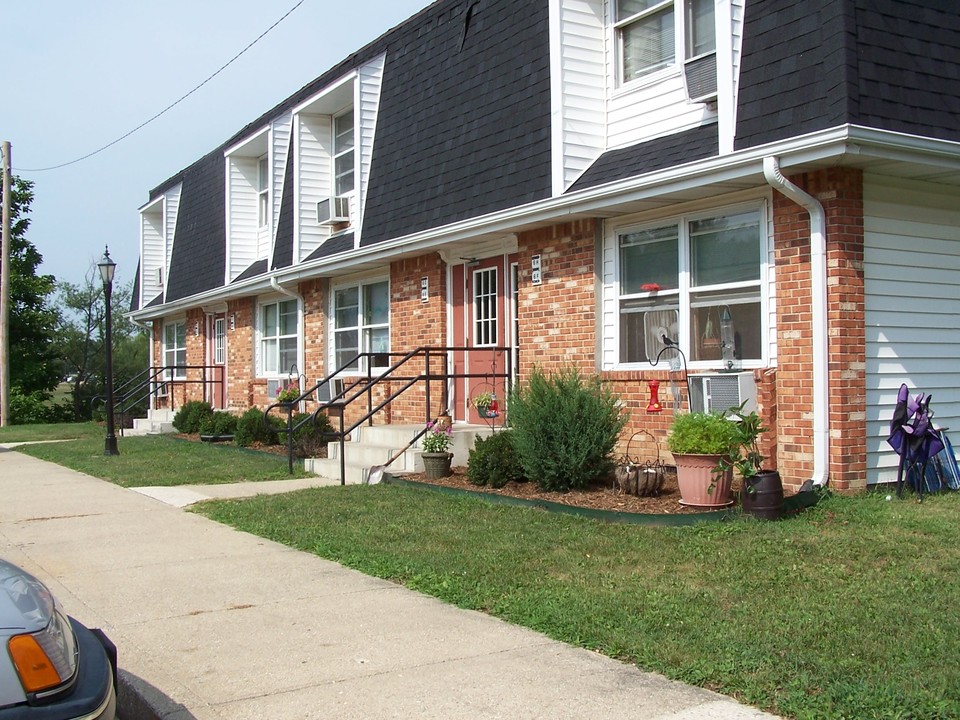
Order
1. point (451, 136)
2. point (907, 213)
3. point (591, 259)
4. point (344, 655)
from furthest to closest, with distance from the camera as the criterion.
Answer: point (451, 136) → point (591, 259) → point (907, 213) → point (344, 655)

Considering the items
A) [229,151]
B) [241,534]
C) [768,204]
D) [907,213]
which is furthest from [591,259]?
[229,151]

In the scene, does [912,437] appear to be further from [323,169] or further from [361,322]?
[323,169]

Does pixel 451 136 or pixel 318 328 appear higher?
pixel 451 136

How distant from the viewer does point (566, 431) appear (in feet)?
30.7

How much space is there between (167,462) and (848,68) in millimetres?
10925

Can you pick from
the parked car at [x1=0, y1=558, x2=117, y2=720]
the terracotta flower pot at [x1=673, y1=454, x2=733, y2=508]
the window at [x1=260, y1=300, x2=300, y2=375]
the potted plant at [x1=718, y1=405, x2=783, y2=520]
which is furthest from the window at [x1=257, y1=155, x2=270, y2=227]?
the parked car at [x1=0, y1=558, x2=117, y2=720]

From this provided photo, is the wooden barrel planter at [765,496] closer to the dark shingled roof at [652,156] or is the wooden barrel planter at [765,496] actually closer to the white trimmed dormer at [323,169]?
the dark shingled roof at [652,156]

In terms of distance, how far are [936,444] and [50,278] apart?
31510mm

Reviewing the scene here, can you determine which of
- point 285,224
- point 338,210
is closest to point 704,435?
point 338,210

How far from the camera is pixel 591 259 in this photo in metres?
10.9

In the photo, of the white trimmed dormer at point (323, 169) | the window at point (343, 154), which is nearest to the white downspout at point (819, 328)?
the white trimmed dormer at point (323, 169)

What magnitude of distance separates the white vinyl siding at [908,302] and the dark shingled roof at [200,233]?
15.3 m

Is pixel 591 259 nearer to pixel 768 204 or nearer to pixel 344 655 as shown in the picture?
pixel 768 204

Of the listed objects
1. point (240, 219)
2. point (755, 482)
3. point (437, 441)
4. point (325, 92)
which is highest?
point (325, 92)
